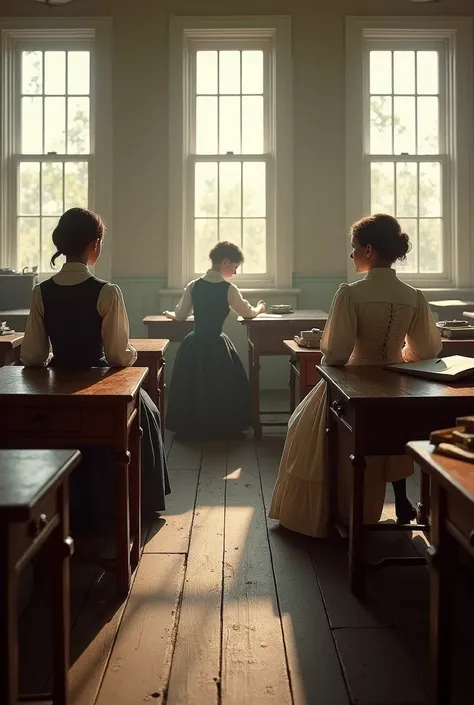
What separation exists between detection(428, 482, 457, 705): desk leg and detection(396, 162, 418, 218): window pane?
18.9 ft

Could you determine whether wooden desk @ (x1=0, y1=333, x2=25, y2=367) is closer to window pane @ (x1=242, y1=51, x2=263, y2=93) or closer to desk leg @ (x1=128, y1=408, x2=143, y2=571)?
desk leg @ (x1=128, y1=408, x2=143, y2=571)

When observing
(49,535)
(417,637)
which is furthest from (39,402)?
(417,637)

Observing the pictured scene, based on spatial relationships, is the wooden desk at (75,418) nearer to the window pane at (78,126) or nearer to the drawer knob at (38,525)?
the drawer knob at (38,525)

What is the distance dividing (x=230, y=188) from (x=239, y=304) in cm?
214

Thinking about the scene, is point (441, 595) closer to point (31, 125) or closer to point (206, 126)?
point (206, 126)

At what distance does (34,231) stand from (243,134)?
220 cm

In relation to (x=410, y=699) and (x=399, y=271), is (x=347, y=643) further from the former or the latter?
(x=399, y=271)

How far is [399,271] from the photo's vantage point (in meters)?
7.16

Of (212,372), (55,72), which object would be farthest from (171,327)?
(55,72)

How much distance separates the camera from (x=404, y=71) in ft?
23.1

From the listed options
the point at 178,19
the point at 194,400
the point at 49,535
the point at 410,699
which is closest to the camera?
the point at 49,535

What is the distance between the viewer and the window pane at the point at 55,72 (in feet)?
22.9

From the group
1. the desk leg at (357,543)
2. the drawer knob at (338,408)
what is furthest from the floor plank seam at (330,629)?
the drawer knob at (338,408)

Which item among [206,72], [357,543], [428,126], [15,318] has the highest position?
[206,72]
